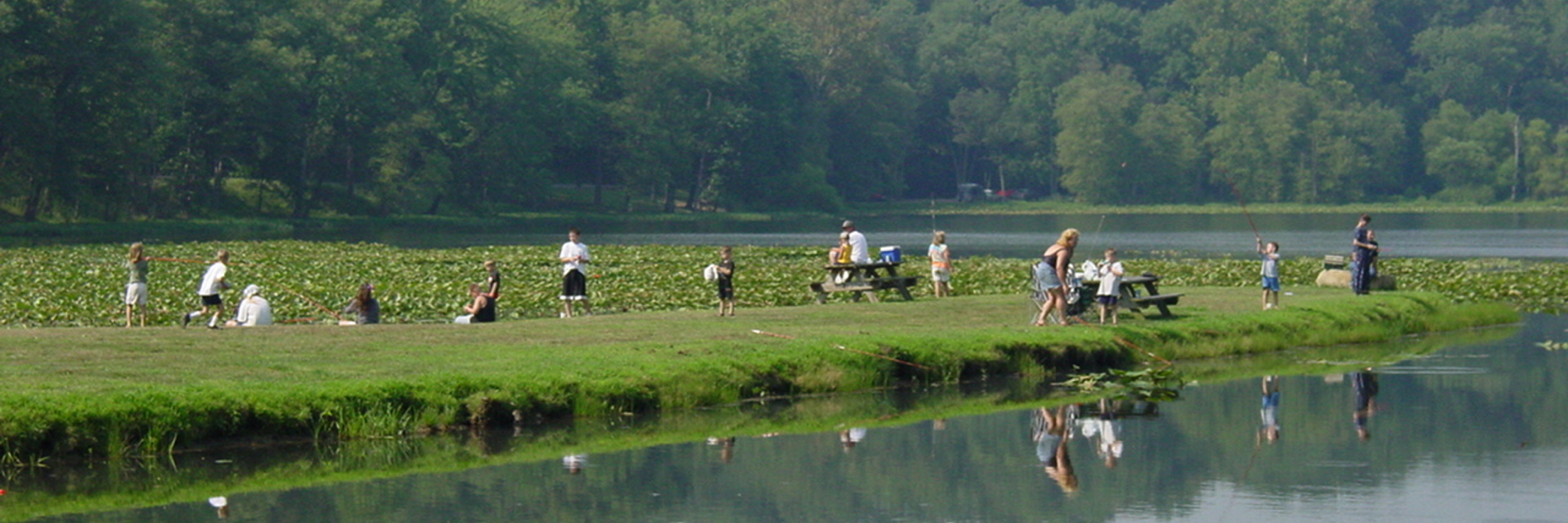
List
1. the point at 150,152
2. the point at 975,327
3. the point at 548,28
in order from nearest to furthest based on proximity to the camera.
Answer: the point at 975,327, the point at 150,152, the point at 548,28

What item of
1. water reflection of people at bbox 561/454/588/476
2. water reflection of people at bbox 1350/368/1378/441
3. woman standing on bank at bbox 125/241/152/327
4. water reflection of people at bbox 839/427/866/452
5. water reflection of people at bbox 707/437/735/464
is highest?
woman standing on bank at bbox 125/241/152/327

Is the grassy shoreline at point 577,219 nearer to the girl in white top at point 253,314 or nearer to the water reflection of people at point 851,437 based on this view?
the girl in white top at point 253,314

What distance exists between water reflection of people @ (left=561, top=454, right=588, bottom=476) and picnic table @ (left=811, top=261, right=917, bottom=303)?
1522cm

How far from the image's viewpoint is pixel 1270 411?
2322 centimetres

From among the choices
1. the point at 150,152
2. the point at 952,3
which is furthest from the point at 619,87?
the point at 952,3

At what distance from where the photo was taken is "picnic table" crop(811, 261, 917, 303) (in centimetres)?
3428

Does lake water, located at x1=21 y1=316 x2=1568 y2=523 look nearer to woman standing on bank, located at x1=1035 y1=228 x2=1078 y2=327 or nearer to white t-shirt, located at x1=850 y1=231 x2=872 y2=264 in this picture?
woman standing on bank, located at x1=1035 y1=228 x2=1078 y2=327

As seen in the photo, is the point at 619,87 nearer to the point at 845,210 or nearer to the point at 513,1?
the point at 513,1

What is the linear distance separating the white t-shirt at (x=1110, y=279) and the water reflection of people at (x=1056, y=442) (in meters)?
6.01

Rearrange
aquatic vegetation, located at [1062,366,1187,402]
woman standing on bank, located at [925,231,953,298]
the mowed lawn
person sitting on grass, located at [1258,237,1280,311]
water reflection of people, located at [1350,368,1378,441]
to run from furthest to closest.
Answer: woman standing on bank, located at [925,231,953,298] → person sitting on grass, located at [1258,237,1280,311] → aquatic vegetation, located at [1062,366,1187,402] → water reflection of people, located at [1350,368,1378,441] → the mowed lawn

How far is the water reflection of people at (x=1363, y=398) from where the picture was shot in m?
21.4

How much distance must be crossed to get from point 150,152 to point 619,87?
50996 millimetres

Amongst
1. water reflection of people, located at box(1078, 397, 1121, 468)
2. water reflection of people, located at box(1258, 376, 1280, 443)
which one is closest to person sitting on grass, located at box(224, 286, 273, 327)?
water reflection of people, located at box(1078, 397, 1121, 468)

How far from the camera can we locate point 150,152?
287 feet
